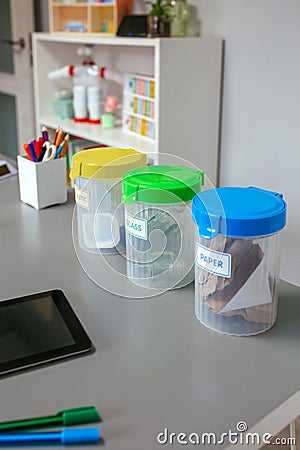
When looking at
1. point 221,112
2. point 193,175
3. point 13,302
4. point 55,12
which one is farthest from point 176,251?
point 55,12

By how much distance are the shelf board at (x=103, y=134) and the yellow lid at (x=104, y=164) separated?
1.09m

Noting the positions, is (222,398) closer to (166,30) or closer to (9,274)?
(9,274)

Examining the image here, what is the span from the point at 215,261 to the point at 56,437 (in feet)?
1.11

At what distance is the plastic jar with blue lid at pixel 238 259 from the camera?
0.85 m

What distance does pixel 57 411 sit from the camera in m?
0.74

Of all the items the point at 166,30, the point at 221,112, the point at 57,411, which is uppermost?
the point at 166,30

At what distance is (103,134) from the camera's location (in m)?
2.63

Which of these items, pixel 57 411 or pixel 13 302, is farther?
pixel 13 302

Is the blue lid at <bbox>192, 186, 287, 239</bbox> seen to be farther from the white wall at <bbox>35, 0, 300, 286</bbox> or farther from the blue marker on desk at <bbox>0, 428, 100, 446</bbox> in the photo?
the white wall at <bbox>35, 0, 300, 286</bbox>

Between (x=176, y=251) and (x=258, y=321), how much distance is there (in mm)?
212

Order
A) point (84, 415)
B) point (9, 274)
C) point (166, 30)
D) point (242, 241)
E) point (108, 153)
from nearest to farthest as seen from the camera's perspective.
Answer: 1. point (84, 415)
2. point (242, 241)
3. point (9, 274)
4. point (108, 153)
5. point (166, 30)

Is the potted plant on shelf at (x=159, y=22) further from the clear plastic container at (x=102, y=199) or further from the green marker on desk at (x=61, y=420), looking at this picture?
the green marker on desk at (x=61, y=420)

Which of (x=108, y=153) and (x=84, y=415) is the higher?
(x=108, y=153)

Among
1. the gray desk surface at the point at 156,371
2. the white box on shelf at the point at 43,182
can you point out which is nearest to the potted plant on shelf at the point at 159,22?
the white box on shelf at the point at 43,182
